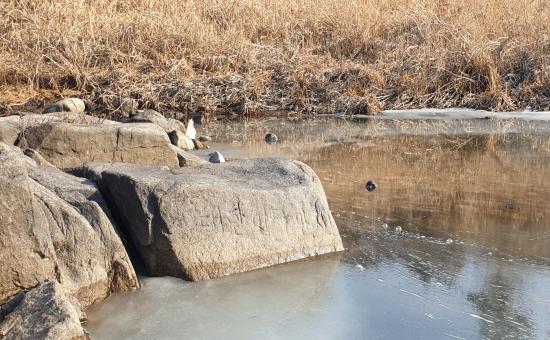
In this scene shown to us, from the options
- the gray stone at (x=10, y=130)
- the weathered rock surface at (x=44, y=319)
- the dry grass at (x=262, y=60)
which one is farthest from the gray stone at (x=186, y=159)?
the dry grass at (x=262, y=60)

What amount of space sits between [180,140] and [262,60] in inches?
164

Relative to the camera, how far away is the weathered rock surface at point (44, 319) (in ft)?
11.0

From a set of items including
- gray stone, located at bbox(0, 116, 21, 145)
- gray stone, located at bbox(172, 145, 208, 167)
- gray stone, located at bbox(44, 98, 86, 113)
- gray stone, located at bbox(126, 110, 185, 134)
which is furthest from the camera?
gray stone, located at bbox(44, 98, 86, 113)

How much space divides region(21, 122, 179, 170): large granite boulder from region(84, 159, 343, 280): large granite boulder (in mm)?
1098

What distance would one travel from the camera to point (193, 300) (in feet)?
13.6

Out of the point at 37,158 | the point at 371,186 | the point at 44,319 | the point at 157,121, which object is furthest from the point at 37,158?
the point at 157,121

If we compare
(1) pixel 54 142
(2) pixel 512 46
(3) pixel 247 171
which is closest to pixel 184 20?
(2) pixel 512 46

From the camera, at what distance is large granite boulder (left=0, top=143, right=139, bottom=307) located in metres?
3.79

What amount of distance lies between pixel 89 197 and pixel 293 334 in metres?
1.49

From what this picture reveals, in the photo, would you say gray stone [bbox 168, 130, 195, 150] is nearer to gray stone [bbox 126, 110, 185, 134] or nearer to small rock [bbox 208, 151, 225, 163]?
→ gray stone [bbox 126, 110, 185, 134]

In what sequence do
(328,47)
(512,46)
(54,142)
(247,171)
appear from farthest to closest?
(328,47), (512,46), (54,142), (247,171)

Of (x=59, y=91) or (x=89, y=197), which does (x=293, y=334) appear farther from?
(x=59, y=91)

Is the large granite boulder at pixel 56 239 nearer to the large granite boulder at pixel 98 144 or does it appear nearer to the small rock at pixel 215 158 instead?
the large granite boulder at pixel 98 144

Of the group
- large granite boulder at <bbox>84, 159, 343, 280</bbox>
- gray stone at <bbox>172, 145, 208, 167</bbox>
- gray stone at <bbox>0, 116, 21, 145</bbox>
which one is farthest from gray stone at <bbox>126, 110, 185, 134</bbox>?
large granite boulder at <bbox>84, 159, 343, 280</bbox>
